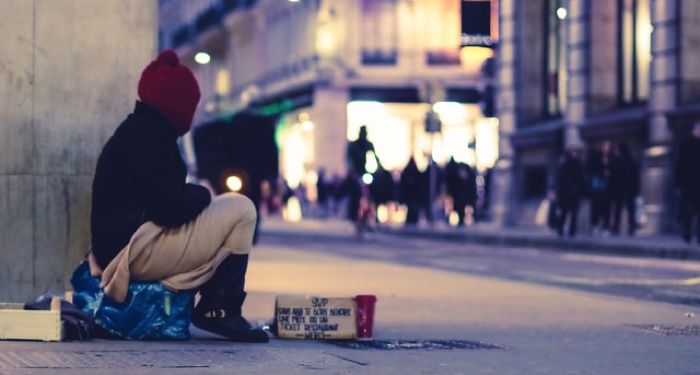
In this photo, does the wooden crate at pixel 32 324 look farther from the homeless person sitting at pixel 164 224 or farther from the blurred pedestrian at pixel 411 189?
the blurred pedestrian at pixel 411 189

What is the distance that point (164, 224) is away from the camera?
8938 millimetres

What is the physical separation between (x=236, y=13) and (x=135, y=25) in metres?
66.0

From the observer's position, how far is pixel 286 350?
344 inches

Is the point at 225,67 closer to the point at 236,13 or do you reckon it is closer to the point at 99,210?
the point at 236,13

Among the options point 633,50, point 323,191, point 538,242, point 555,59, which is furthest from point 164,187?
point 323,191

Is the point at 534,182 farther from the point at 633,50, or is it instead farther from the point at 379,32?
the point at 379,32

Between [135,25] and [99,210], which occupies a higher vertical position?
[135,25]

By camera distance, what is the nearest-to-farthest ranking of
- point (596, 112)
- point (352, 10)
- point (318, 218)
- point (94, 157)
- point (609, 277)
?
point (94, 157) → point (609, 277) → point (596, 112) → point (318, 218) → point (352, 10)

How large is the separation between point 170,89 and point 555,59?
30579 millimetres

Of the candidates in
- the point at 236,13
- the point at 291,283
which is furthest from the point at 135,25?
the point at 236,13

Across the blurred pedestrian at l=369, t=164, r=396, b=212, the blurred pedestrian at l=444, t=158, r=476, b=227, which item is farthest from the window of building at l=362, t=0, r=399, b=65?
the blurred pedestrian at l=369, t=164, r=396, b=212

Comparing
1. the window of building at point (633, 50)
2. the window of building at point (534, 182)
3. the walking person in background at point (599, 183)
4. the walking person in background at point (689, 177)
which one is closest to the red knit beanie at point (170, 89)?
the walking person in background at point (689, 177)

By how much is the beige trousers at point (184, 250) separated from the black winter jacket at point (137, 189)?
0.21ft

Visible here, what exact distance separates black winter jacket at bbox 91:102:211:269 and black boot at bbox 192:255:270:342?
328 mm
